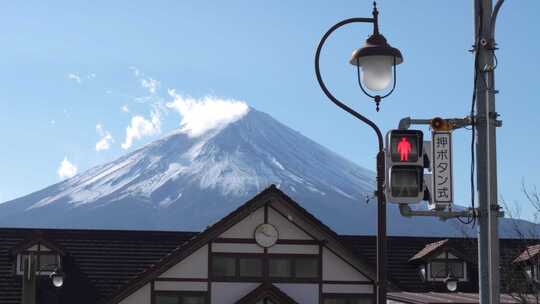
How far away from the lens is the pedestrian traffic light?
11930mm

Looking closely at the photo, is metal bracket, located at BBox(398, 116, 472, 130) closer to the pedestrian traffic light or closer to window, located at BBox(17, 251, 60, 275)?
the pedestrian traffic light

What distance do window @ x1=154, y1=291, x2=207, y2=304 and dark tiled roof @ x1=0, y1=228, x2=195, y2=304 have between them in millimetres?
3602

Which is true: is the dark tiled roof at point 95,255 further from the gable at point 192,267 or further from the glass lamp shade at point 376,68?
the glass lamp shade at point 376,68

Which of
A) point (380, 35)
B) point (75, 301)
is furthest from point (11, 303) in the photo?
point (380, 35)

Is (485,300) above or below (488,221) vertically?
below

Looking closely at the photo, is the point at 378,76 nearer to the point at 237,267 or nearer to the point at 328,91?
the point at 328,91

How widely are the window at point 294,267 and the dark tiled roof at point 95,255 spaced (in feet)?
20.9

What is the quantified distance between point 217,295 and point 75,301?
6.82 metres

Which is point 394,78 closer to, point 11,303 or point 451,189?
point 451,189

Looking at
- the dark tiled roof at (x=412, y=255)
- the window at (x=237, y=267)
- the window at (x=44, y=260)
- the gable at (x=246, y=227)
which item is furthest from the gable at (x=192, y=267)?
the window at (x=44, y=260)

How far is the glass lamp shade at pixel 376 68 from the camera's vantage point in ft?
42.9

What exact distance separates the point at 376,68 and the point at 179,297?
24.9 m

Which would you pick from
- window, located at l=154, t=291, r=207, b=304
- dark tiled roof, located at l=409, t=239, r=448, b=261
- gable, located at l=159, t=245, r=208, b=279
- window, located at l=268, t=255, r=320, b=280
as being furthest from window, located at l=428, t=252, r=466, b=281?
window, located at l=154, t=291, r=207, b=304

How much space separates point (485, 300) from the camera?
11430 millimetres
